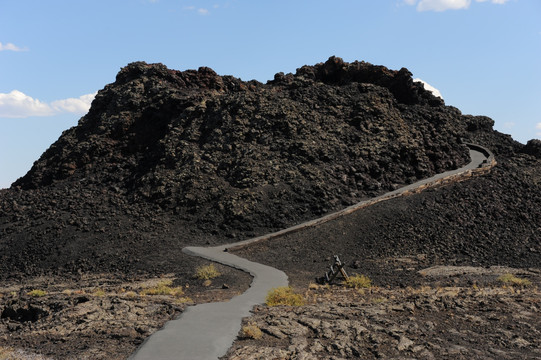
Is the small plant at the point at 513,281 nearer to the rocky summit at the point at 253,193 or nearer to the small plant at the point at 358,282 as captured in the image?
the rocky summit at the point at 253,193

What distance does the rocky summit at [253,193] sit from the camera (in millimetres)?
25484

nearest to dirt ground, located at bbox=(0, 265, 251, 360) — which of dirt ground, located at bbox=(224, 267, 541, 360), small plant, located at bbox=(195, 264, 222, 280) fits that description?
dirt ground, located at bbox=(224, 267, 541, 360)

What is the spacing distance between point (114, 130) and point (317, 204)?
22481 mm

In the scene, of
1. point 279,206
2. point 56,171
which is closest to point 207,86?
point 56,171

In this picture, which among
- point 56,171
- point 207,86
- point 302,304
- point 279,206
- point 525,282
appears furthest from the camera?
point 207,86

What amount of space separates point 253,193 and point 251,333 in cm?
2530

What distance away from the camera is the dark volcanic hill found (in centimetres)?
3438

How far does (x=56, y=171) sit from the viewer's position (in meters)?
46.3

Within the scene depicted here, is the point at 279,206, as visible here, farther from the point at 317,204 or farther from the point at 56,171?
the point at 56,171

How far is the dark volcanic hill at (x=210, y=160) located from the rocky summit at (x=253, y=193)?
146 millimetres

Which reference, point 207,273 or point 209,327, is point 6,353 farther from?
point 207,273

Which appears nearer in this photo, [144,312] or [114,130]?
[144,312]

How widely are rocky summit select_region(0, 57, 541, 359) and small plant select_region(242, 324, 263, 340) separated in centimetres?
192

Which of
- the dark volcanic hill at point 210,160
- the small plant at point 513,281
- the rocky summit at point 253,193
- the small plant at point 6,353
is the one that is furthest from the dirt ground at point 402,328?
the dark volcanic hill at point 210,160
